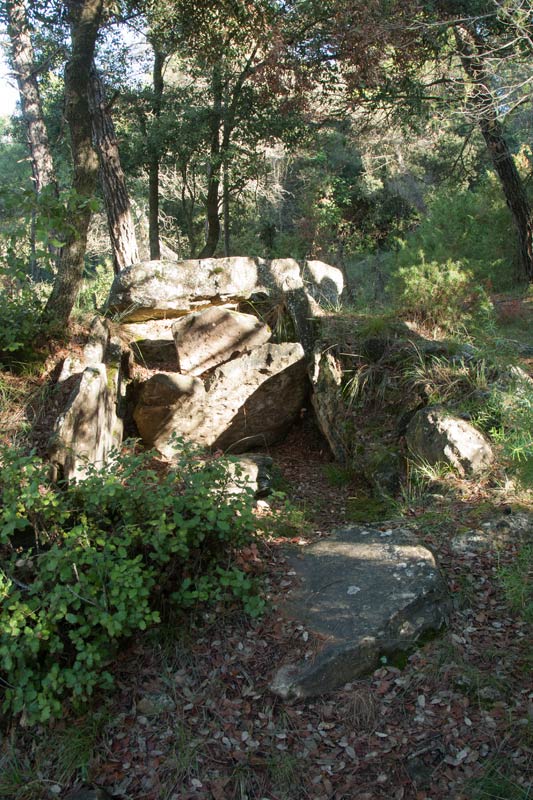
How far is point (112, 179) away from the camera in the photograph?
30.4ft

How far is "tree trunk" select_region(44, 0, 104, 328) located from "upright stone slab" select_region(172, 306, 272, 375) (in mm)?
1193

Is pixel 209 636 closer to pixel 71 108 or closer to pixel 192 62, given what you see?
pixel 71 108

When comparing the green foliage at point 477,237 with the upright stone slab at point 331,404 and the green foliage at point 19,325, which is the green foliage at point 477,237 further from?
the green foliage at point 19,325

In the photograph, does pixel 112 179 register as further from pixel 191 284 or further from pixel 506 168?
pixel 506 168

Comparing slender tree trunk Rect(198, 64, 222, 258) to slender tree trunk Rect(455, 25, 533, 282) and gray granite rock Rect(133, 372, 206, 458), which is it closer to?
slender tree trunk Rect(455, 25, 533, 282)

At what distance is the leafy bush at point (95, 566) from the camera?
3.38m

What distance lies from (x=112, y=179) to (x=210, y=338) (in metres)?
3.95

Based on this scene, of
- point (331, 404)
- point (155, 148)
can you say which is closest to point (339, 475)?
point (331, 404)

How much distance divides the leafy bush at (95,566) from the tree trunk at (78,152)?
2481 millimetres

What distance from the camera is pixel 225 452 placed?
251 inches

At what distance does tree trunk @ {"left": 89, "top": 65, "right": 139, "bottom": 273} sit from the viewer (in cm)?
896

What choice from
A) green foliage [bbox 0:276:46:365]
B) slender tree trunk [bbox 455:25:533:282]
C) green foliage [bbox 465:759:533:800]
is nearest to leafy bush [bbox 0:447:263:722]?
green foliage [bbox 465:759:533:800]

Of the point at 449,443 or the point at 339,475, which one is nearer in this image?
the point at 449,443

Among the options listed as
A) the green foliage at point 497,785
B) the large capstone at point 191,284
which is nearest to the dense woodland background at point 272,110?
the large capstone at point 191,284
